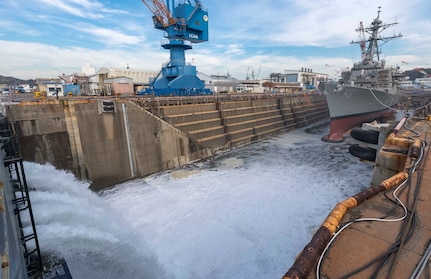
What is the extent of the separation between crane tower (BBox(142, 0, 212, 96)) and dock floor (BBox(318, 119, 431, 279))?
85.0 ft

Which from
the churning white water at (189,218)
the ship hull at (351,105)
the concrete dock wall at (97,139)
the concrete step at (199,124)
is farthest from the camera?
the ship hull at (351,105)

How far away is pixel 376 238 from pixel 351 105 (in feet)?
90.8

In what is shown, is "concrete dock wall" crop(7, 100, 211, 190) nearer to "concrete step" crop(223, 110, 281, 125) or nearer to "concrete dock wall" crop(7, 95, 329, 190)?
"concrete dock wall" crop(7, 95, 329, 190)

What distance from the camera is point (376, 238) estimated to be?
371 cm

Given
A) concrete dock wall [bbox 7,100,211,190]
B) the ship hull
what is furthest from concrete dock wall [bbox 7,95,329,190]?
the ship hull

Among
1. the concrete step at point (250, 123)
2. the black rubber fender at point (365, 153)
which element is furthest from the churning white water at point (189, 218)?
the concrete step at point (250, 123)

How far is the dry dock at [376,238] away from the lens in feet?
9.99

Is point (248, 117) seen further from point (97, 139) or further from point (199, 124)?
point (97, 139)

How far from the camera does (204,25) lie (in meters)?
29.9

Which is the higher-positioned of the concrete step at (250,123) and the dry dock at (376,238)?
the dry dock at (376,238)

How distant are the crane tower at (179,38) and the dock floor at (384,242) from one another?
25.9 meters

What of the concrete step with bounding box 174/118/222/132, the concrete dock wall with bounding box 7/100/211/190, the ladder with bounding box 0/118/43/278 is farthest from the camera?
the concrete step with bounding box 174/118/222/132

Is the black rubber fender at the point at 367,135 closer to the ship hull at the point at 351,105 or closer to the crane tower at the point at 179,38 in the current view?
the ship hull at the point at 351,105

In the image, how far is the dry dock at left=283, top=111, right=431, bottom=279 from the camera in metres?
3.04
